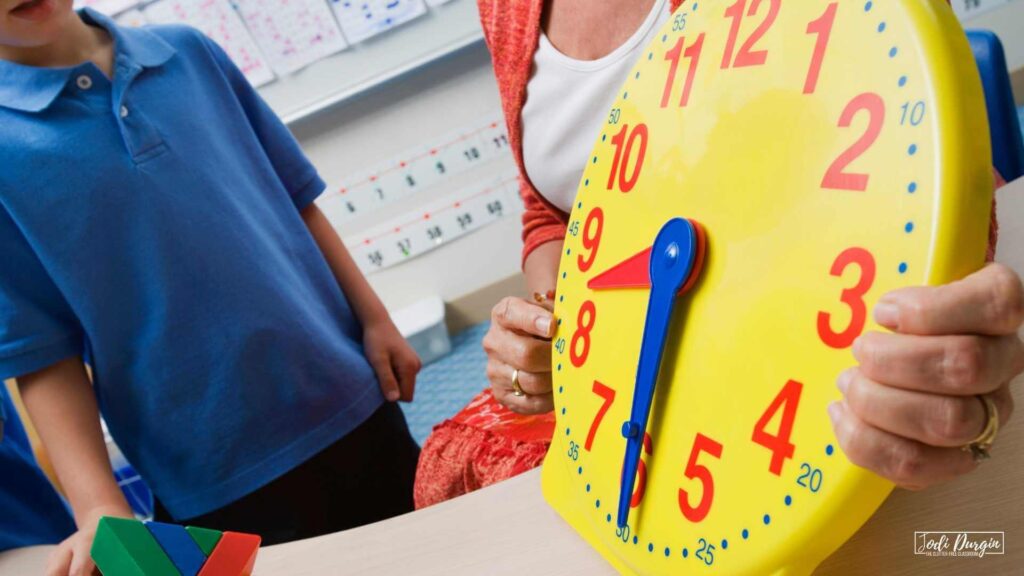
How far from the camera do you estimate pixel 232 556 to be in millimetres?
398

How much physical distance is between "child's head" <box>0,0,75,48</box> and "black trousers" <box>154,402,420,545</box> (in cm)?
49

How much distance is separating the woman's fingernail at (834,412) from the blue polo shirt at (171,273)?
64 cm

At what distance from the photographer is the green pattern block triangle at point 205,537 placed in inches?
14.9

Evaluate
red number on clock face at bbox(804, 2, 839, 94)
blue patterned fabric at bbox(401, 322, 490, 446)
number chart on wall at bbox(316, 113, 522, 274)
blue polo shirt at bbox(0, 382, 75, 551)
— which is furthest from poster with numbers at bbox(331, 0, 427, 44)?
red number on clock face at bbox(804, 2, 839, 94)

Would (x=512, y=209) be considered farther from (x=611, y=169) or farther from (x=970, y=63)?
(x=970, y=63)

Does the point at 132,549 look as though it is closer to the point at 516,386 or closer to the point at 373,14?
the point at 516,386

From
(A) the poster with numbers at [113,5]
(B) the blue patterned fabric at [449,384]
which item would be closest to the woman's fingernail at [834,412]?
Answer: (B) the blue patterned fabric at [449,384]

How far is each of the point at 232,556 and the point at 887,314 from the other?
357 millimetres

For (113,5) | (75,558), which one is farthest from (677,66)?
(113,5)

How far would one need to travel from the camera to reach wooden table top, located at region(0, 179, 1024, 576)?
12.6 inches

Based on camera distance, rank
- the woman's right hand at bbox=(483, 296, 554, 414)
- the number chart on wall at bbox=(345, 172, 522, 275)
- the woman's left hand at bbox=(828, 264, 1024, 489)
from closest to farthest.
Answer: the woman's left hand at bbox=(828, 264, 1024, 489) → the woman's right hand at bbox=(483, 296, 554, 414) → the number chart on wall at bbox=(345, 172, 522, 275)

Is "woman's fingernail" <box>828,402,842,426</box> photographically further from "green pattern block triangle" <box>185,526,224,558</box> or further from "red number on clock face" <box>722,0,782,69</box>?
"green pattern block triangle" <box>185,526,224,558</box>

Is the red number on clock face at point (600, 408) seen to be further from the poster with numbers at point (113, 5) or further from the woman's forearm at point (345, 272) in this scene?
the poster with numbers at point (113, 5)

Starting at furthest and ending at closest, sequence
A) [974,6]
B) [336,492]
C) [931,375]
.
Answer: [974,6], [336,492], [931,375]
